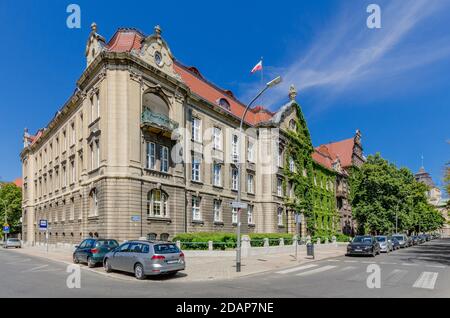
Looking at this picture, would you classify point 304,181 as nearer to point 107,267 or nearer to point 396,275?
point 396,275

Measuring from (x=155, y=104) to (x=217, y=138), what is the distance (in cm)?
909

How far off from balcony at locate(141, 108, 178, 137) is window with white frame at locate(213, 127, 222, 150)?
7.73 metres

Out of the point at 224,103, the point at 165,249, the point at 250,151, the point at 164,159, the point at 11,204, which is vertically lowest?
the point at 11,204

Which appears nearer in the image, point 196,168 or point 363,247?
point 363,247

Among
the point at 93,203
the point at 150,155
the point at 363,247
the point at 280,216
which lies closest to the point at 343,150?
the point at 280,216

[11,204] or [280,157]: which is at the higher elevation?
[280,157]

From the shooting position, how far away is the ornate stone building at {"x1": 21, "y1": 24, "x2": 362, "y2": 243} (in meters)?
26.3

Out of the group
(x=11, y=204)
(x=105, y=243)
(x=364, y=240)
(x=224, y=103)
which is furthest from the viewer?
(x=11, y=204)

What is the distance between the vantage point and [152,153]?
28.7 m

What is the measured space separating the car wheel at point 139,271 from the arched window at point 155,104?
17.1m
